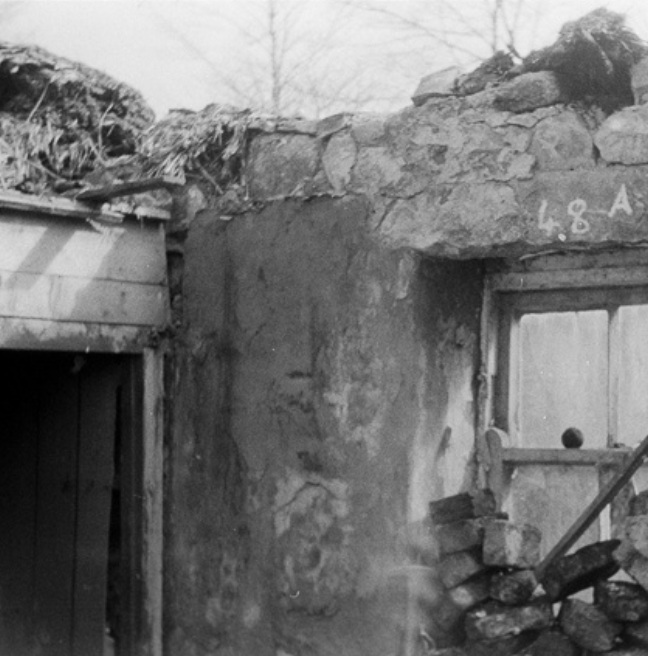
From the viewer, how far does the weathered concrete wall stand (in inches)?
156

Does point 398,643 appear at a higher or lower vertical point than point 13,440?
lower

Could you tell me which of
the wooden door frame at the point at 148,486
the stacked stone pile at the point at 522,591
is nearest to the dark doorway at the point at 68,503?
the wooden door frame at the point at 148,486

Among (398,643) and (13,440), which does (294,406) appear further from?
(13,440)

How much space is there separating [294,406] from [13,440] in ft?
5.44

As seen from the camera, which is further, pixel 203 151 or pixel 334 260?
pixel 203 151

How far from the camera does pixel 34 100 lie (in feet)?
16.1

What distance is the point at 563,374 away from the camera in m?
4.08

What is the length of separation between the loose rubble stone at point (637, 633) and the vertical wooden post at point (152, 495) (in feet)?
6.40

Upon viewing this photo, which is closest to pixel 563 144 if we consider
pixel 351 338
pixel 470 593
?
pixel 351 338

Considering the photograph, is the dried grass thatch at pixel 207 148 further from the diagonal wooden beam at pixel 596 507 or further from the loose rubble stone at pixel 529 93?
the diagonal wooden beam at pixel 596 507

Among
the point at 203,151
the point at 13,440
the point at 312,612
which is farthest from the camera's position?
the point at 13,440

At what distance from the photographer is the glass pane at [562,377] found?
3982 millimetres

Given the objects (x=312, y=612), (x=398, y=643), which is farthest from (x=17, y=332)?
(x=398, y=643)

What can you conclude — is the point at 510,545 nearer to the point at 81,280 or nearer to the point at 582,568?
the point at 582,568
